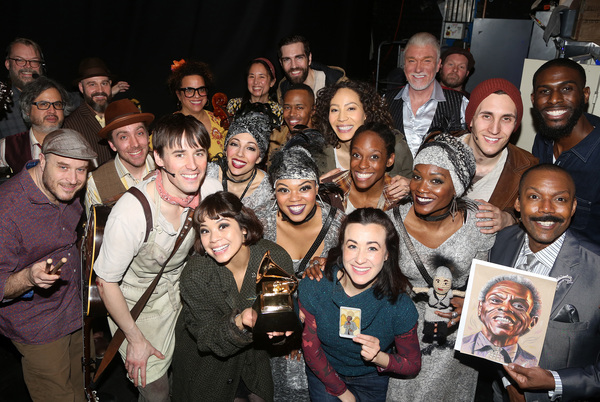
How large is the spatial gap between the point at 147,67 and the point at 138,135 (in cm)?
245

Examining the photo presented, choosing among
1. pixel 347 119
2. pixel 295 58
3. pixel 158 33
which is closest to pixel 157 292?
pixel 347 119

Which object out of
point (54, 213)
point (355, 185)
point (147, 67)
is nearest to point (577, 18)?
point (355, 185)

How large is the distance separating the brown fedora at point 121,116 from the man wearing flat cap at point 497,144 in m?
2.85

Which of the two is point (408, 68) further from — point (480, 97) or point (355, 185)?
point (355, 185)

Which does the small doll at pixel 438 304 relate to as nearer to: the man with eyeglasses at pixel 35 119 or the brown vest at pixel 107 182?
the brown vest at pixel 107 182

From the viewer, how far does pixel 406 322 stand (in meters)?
2.50

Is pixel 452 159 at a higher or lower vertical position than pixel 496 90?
lower

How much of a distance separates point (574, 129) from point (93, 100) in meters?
4.84

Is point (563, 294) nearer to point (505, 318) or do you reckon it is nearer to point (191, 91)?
point (505, 318)

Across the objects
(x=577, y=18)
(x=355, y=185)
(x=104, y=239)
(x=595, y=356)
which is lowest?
(x=595, y=356)

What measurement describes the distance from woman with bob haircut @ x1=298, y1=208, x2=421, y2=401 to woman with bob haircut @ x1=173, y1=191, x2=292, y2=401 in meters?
0.37

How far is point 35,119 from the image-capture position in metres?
3.91

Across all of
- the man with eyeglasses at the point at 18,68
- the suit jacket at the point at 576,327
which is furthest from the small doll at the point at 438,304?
the man with eyeglasses at the point at 18,68

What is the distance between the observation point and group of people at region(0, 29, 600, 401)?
7.97 ft
